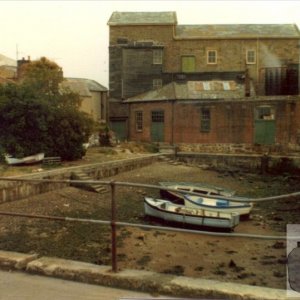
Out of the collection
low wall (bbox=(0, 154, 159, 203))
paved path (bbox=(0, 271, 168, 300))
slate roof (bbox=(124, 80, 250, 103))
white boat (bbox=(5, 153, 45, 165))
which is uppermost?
slate roof (bbox=(124, 80, 250, 103))

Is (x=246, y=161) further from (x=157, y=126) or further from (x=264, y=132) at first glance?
(x=157, y=126)

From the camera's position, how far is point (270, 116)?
3494 cm

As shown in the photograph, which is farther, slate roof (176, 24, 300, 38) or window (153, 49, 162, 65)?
slate roof (176, 24, 300, 38)

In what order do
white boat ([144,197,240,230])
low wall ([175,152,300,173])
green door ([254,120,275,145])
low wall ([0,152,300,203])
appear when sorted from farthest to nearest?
green door ([254,120,275,145]) → low wall ([175,152,300,173]) → low wall ([0,152,300,203]) → white boat ([144,197,240,230])

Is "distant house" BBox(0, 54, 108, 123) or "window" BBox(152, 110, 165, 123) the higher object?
"distant house" BBox(0, 54, 108, 123)

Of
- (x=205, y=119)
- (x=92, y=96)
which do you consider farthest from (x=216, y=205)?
(x=92, y=96)

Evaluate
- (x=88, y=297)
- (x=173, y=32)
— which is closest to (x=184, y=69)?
(x=173, y=32)

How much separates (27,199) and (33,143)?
5.85 m

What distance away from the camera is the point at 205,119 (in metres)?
36.3

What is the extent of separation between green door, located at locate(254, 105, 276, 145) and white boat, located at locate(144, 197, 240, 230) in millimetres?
21083

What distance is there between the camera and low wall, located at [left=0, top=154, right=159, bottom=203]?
15.7 m

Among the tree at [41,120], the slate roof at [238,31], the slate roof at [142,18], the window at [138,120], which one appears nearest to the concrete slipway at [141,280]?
the tree at [41,120]

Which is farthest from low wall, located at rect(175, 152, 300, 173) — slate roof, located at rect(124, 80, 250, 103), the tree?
the tree

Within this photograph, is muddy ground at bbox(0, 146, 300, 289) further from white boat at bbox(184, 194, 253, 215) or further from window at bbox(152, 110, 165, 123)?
window at bbox(152, 110, 165, 123)
